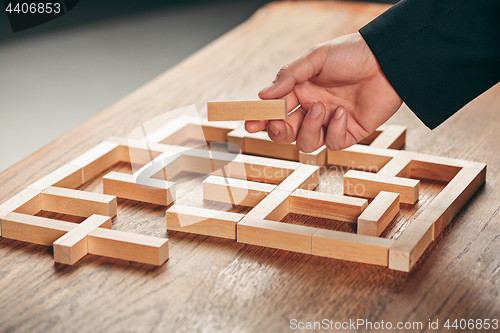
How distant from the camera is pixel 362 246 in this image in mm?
734

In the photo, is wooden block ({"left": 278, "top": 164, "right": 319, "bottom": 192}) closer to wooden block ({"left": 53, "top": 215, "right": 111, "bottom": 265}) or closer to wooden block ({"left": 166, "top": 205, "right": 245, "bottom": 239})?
wooden block ({"left": 166, "top": 205, "right": 245, "bottom": 239})

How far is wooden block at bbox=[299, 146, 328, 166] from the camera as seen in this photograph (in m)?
1.07

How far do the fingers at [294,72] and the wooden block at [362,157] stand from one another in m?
0.22

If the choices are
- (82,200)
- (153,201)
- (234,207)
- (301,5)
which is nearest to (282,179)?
(234,207)

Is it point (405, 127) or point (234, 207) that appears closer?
point (234, 207)

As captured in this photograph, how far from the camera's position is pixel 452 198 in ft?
2.85

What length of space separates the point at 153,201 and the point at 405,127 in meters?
0.64

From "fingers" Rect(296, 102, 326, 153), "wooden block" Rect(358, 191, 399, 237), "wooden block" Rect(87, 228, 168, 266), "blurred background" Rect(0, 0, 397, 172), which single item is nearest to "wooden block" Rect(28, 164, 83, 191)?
"wooden block" Rect(87, 228, 168, 266)

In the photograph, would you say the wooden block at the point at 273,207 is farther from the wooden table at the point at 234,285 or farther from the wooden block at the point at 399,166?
the wooden block at the point at 399,166

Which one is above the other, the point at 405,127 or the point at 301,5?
the point at 301,5

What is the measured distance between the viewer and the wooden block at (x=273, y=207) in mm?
822

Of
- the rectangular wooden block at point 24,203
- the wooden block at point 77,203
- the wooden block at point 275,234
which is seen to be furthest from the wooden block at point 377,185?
the rectangular wooden block at point 24,203

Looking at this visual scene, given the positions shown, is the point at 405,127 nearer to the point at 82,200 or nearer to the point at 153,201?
the point at 153,201

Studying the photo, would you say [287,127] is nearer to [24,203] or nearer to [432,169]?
[432,169]
